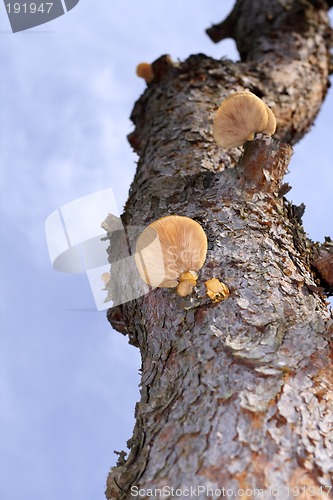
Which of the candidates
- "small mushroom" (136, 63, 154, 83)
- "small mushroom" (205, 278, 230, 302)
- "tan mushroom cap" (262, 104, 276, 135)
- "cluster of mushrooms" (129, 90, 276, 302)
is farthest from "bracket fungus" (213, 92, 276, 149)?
"small mushroom" (136, 63, 154, 83)

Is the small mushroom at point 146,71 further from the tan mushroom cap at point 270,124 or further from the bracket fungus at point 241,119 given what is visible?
the tan mushroom cap at point 270,124

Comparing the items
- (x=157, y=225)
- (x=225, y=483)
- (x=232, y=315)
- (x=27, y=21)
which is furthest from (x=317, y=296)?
(x=27, y=21)

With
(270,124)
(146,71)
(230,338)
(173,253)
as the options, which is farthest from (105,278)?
(146,71)

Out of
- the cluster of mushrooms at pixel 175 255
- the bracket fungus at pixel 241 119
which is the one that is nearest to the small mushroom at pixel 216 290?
the cluster of mushrooms at pixel 175 255

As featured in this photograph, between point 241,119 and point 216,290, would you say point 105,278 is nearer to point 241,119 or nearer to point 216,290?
point 216,290

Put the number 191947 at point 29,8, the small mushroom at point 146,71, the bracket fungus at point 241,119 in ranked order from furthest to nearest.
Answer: the small mushroom at point 146,71 → the number 191947 at point 29,8 → the bracket fungus at point 241,119

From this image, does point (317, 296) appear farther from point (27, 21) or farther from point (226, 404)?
point (27, 21)
